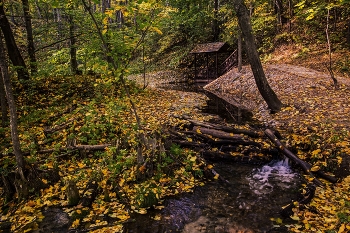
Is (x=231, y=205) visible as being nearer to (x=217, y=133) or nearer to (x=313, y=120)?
(x=217, y=133)

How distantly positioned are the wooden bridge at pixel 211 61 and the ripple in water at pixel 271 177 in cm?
1644

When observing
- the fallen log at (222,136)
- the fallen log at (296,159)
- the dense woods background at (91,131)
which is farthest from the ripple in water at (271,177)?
the dense woods background at (91,131)

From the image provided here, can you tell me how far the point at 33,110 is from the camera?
995cm

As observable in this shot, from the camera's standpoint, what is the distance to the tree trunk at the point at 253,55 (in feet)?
30.9

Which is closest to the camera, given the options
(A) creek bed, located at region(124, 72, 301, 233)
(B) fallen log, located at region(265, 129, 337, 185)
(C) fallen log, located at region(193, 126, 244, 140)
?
(A) creek bed, located at region(124, 72, 301, 233)

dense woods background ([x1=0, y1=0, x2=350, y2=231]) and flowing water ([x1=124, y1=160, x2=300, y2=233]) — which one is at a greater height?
dense woods background ([x1=0, y1=0, x2=350, y2=231])

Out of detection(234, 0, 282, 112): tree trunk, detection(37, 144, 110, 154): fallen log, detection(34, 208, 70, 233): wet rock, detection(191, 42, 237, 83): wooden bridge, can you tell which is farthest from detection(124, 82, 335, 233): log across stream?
detection(191, 42, 237, 83): wooden bridge

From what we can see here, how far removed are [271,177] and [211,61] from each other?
2269 cm

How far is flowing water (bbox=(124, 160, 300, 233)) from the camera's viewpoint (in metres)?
4.57

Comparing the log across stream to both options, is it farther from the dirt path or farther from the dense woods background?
the dirt path

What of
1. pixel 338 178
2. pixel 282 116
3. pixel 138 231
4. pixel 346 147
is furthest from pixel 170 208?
pixel 282 116

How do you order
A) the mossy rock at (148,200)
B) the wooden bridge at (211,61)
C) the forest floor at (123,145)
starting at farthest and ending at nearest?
the wooden bridge at (211,61)
the mossy rock at (148,200)
the forest floor at (123,145)

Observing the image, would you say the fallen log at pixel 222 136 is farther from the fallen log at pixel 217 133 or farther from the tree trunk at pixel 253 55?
the tree trunk at pixel 253 55

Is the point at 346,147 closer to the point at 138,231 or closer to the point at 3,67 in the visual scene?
the point at 138,231
